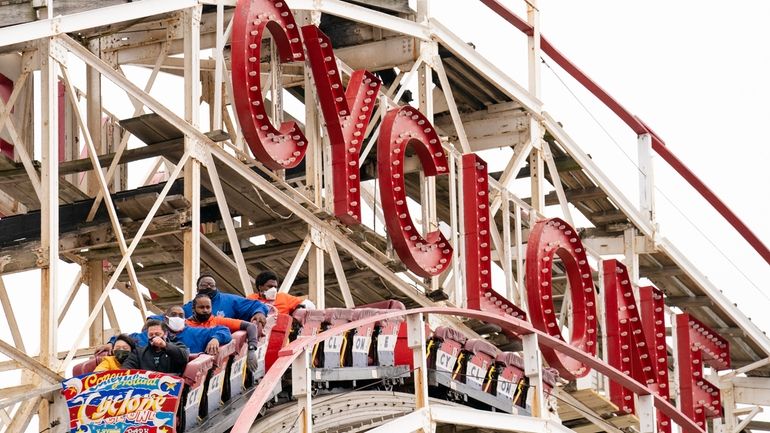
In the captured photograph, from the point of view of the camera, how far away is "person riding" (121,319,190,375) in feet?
68.2

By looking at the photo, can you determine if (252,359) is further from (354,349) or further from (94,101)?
(94,101)

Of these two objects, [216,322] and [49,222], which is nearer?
[216,322]

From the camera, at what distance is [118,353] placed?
835 inches

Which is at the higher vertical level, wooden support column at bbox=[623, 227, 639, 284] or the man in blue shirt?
wooden support column at bbox=[623, 227, 639, 284]

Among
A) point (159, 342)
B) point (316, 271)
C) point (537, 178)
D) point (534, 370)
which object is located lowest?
point (534, 370)

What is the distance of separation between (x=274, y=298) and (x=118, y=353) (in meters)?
3.11

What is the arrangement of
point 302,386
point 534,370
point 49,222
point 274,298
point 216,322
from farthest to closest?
point 49,222
point 534,370
point 274,298
point 216,322
point 302,386

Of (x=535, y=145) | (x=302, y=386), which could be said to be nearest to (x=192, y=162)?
Answer: (x=302, y=386)

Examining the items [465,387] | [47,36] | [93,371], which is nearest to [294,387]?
[93,371]

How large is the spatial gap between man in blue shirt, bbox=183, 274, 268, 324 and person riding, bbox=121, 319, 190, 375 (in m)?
1.98

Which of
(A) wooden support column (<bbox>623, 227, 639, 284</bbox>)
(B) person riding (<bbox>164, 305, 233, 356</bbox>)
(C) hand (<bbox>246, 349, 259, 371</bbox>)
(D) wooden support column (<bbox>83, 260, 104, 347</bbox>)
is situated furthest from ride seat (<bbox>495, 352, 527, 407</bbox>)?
(A) wooden support column (<bbox>623, 227, 639, 284</bbox>)

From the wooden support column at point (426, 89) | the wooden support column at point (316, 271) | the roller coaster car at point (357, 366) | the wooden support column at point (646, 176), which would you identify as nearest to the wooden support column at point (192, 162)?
the wooden support column at point (316, 271)

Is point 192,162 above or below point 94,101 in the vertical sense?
below

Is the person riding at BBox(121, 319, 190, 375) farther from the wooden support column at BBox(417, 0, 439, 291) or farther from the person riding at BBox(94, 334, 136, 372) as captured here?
the wooden support column at BBox(417, 0, 439, 291)
